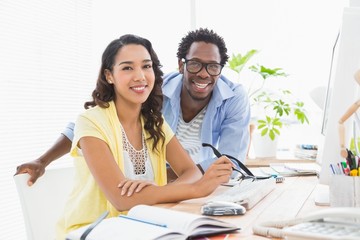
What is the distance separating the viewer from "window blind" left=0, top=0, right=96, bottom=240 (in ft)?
8.36

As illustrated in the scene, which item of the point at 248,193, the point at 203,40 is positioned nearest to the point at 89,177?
the point at 248,193

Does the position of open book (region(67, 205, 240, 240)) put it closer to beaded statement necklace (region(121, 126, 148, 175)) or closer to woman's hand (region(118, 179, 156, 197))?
woman's hand (region(118, 179, 156, 197))

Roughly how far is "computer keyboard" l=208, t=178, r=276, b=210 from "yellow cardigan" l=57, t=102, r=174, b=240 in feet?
1.27

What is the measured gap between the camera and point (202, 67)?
2184mm

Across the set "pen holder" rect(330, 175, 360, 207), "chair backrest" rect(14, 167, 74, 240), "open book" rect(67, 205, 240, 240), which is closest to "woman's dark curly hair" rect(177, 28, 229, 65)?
"chair backrest" rect(14, 167, 74, 240)

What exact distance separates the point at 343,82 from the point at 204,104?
1186 millimetres

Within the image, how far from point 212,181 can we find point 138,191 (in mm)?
234

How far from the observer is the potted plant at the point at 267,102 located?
116 inches

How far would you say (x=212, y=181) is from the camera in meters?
1.37

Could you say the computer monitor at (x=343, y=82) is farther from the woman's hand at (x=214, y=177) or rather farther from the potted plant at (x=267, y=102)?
the potted plant at (x=267, y=102)

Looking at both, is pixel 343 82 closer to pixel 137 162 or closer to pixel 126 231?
pixel 126 231

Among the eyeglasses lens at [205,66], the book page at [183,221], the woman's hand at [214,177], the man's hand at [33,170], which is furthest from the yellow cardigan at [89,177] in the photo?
the eyeglasses lens at [205,66]

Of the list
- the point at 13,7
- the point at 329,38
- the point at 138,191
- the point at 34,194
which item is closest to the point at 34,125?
the point at 13,7

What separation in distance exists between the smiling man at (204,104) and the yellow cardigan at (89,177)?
1.99 feet
